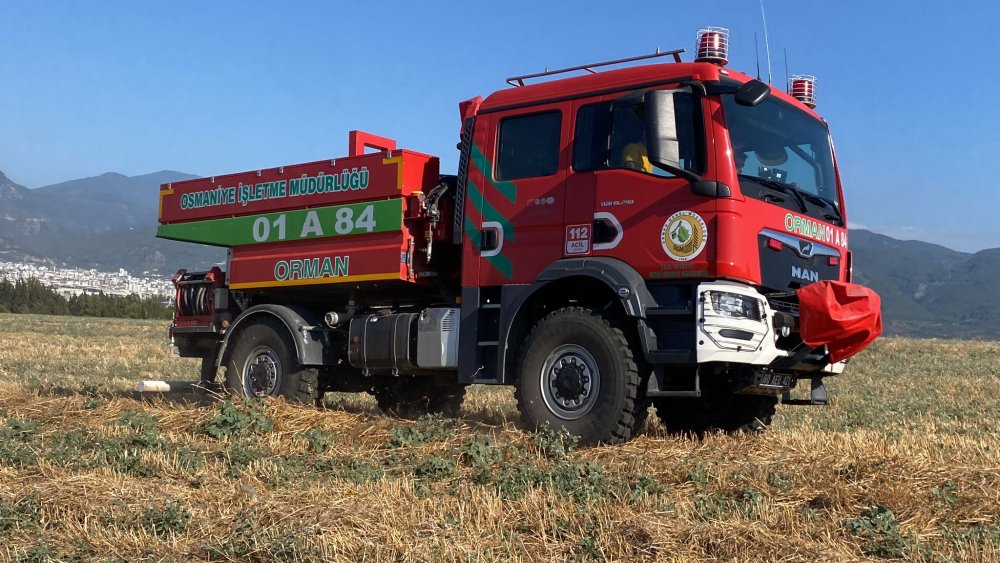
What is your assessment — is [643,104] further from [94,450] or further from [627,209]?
[94,450]

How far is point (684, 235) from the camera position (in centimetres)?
781

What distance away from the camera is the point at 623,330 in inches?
319

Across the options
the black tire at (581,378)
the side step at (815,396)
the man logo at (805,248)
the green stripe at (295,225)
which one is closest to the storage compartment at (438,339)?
the green stripe at (295,225)

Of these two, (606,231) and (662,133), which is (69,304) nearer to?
(606,231)

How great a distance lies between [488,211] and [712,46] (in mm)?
2278

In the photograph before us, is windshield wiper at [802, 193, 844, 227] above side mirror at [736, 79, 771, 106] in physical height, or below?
below

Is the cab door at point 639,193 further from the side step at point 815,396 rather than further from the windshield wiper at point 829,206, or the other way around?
the side step at point 815,396

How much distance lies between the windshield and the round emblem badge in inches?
17.5

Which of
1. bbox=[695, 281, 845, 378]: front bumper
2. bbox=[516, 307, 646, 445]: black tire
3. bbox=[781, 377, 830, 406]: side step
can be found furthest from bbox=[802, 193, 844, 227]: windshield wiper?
bbox=[516, 307, 646, 445]: black tire

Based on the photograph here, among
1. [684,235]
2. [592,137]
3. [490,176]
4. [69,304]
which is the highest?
→ [69,304]

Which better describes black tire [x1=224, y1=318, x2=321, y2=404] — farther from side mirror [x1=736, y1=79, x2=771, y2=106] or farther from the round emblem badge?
side mirror [x1=736, y1=79, x2=771, y2=106]

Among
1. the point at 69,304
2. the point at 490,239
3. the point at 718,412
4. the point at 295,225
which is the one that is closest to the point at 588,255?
the point at 490,239

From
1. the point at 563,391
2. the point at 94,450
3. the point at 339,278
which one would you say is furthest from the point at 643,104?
the point at 94,450

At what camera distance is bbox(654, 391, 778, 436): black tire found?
951 cm
